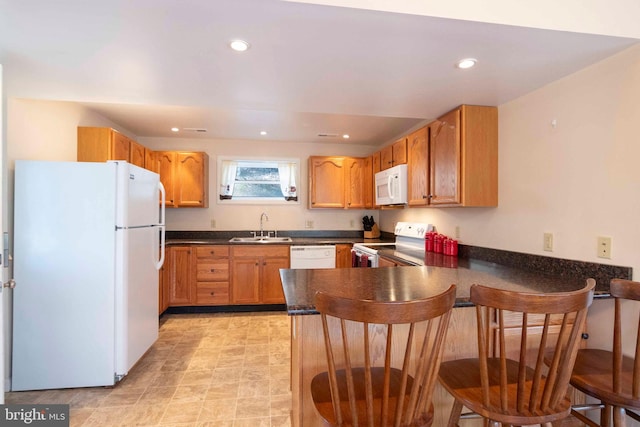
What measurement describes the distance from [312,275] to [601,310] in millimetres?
1554

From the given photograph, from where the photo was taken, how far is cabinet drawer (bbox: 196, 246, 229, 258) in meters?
3.83

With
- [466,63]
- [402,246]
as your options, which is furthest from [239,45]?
[402,246]

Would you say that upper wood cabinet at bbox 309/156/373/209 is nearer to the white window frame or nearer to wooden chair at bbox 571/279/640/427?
the white window frame

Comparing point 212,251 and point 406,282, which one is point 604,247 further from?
point 212,251

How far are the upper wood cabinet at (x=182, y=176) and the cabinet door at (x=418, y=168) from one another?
2.69 meters

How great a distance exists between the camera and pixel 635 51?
4.83 ft

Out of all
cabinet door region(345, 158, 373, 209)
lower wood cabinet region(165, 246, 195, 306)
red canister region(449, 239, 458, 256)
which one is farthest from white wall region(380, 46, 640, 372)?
lower wood cabinet region(165, 246, 195, 306)

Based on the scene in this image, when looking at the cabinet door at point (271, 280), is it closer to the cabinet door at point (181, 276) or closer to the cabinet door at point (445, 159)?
the cabinet door at point (181, 276)

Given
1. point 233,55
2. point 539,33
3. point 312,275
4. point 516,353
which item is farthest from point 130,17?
point 516,353

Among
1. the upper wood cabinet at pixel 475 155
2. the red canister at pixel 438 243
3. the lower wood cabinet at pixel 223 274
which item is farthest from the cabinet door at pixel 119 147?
the red canister at pixel 438 243

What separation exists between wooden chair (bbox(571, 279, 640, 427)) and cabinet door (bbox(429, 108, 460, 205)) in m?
1.17

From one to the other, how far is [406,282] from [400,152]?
1.98m

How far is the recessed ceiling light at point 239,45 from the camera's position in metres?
1.44

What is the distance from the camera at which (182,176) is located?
161 inches
